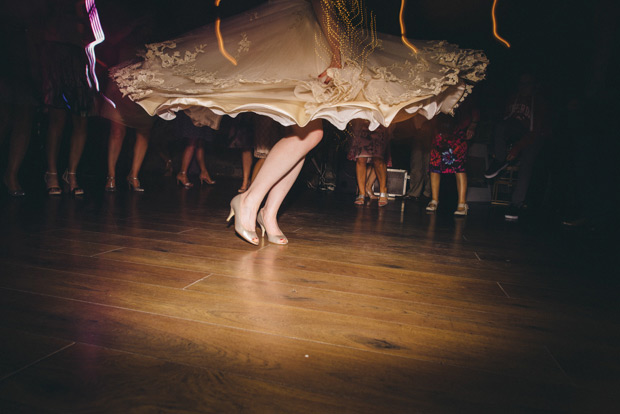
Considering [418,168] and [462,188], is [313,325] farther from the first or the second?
[418,168]

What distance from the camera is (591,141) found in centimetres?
265

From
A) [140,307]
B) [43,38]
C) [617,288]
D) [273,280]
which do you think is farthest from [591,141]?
[43,38]

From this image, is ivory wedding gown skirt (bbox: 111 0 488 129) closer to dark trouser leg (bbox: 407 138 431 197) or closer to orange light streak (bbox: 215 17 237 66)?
orange light streak (bbox: 215 17 237 66)

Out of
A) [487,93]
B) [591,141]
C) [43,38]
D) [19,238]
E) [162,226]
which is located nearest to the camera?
[19,238]

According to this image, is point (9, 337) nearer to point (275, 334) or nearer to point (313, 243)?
point (275, 334)

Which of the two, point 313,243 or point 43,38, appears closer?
point 313,243

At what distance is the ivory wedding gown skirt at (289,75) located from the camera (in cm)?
123

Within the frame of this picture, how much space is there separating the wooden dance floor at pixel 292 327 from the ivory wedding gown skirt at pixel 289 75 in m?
0.55

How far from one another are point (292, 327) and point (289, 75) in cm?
97

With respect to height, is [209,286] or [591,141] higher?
[591,141]

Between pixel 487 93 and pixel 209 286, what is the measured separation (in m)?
4.75

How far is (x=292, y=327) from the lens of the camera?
0.69 m

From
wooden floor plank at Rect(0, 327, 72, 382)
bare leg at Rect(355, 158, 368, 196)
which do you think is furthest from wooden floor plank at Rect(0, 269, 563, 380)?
bare leg at Rect(355, 158, 368, 196)

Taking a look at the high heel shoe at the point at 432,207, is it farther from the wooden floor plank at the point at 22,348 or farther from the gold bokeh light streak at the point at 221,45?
the wooden floor plank at the point at 22,348
